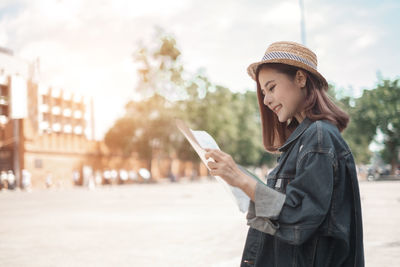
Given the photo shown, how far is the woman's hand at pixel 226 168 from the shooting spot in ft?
5.31

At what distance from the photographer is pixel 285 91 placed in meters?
1.91

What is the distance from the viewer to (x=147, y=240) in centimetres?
823

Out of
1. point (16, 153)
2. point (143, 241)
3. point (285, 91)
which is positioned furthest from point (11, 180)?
point (285, 91)

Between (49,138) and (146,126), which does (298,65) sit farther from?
(49,138)

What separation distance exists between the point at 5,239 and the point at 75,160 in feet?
143

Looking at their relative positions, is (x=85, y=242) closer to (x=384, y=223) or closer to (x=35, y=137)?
(x=384, y=223)

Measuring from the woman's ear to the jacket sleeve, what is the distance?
382 mm

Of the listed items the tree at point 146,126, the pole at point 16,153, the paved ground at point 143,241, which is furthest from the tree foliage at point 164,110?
the paved ground at point 143,241

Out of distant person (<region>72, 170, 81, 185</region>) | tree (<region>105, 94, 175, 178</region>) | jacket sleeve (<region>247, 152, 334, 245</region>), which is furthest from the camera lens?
distant person (<region>72, 170, 81, 185</region>)

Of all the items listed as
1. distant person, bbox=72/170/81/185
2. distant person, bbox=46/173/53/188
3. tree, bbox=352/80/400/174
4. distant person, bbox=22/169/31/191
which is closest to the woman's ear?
tree, bbox=352/80/400/174

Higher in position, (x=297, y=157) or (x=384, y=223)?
(x=297, y=157)

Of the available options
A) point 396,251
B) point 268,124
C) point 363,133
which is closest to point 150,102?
point 363,133

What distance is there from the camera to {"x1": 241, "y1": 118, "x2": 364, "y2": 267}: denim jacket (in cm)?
161

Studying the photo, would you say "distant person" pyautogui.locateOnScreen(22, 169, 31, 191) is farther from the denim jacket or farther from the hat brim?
the denim jacket
